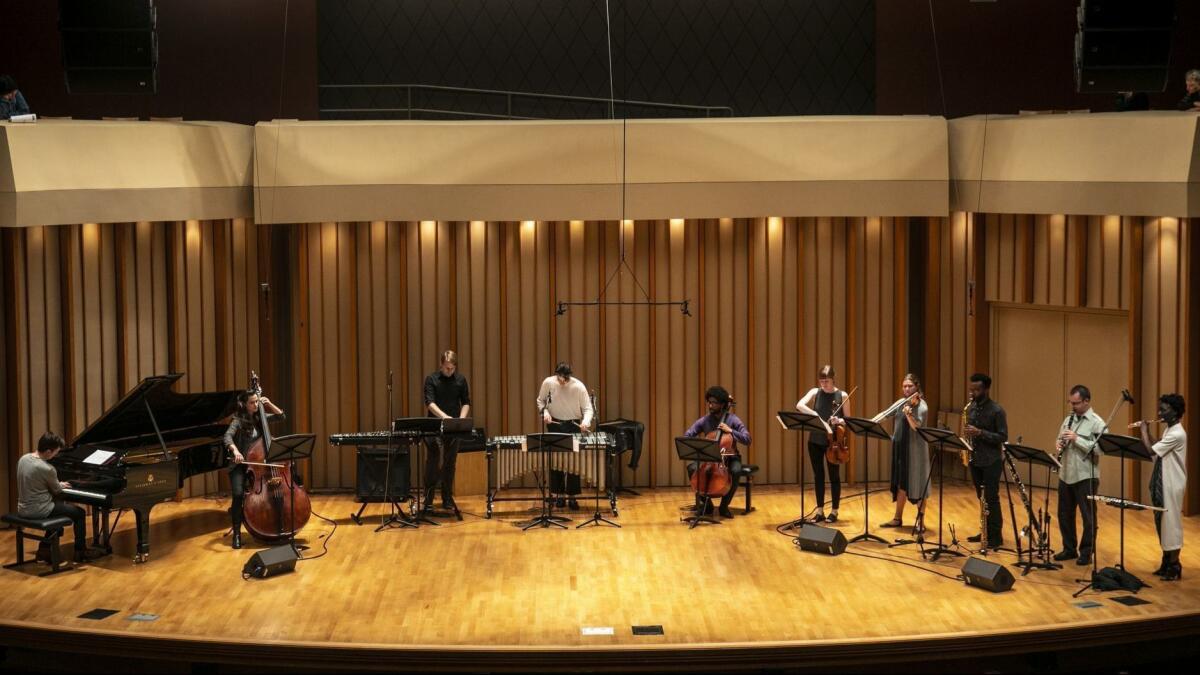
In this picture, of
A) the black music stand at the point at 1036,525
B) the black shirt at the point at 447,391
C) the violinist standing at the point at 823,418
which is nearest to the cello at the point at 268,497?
the black shirt at the point at 447,391

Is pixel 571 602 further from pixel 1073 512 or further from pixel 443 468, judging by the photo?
pixel 1073 512

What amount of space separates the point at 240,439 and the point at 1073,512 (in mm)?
5880

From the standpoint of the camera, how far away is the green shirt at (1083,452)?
8.59m

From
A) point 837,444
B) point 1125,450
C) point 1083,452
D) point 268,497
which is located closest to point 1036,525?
point 1083,452

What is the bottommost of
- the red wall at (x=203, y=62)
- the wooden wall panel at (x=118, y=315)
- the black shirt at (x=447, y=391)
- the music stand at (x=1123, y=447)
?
the music stand at (x=1123, y=447)

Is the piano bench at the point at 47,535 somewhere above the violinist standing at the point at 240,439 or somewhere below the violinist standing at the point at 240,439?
below

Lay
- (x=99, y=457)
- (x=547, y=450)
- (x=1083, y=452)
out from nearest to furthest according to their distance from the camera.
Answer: (x=1083, y=452) < (x=99, y=457) < (x=547, y=450)

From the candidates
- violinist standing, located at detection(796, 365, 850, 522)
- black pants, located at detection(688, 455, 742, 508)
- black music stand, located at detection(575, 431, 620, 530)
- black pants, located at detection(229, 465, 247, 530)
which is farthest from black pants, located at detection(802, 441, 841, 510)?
black pants, located at detection(229, 465, 247, 530)

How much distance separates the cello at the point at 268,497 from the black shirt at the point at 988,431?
4874mm

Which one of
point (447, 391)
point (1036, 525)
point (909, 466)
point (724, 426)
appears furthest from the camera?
point (447, 391)

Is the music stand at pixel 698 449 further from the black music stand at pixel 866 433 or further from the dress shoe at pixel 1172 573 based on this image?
the dress shoe at pixel 1172 573

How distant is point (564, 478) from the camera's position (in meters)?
11.0

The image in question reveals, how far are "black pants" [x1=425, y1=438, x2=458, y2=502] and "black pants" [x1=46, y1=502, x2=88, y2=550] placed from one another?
A: 2.62 metres

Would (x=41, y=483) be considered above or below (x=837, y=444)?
below
